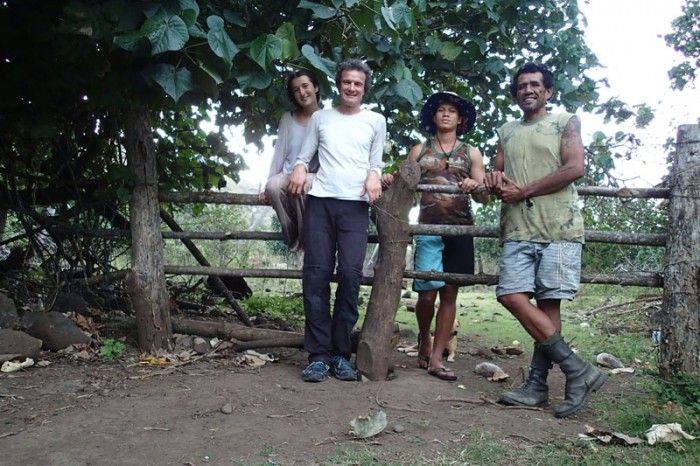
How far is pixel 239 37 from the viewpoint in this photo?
385 centimetres

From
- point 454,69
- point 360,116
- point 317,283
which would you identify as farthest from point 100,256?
point 454,69

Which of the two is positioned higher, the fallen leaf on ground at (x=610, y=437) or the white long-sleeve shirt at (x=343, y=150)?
the white long-sleeve shirt at (x=343, y=150)

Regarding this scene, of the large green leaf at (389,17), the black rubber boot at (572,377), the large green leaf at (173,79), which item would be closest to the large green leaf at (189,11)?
the large green leaf at (173,79)

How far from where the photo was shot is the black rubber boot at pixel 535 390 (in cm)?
350

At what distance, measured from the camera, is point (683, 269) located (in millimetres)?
3803

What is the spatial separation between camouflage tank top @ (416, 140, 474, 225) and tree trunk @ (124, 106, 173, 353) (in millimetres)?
1924

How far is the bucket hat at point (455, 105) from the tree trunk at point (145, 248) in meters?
2.00

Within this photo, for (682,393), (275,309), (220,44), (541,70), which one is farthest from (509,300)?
(275,309)

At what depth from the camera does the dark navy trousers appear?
395cm

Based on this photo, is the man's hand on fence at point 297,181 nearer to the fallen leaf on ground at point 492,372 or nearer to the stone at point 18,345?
the fallen leaf on ground at point 492,372

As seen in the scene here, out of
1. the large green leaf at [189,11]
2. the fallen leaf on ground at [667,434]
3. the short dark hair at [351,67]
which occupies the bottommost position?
the fallen leaf on ground at [667,434]

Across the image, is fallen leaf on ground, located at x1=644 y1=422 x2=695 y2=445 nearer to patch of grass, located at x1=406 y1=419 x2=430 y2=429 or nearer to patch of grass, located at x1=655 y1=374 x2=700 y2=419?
patch of grass, located at x1=655 y1=374 x2=700 y2=419

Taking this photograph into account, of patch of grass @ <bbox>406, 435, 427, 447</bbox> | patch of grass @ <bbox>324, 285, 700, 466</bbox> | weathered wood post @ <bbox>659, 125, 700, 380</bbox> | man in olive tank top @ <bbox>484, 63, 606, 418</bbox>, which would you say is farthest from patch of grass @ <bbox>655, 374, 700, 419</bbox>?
patch of grass @ <bbox>406, 435, 427, 447</bbox>

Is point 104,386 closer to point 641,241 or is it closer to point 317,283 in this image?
point 317,283
